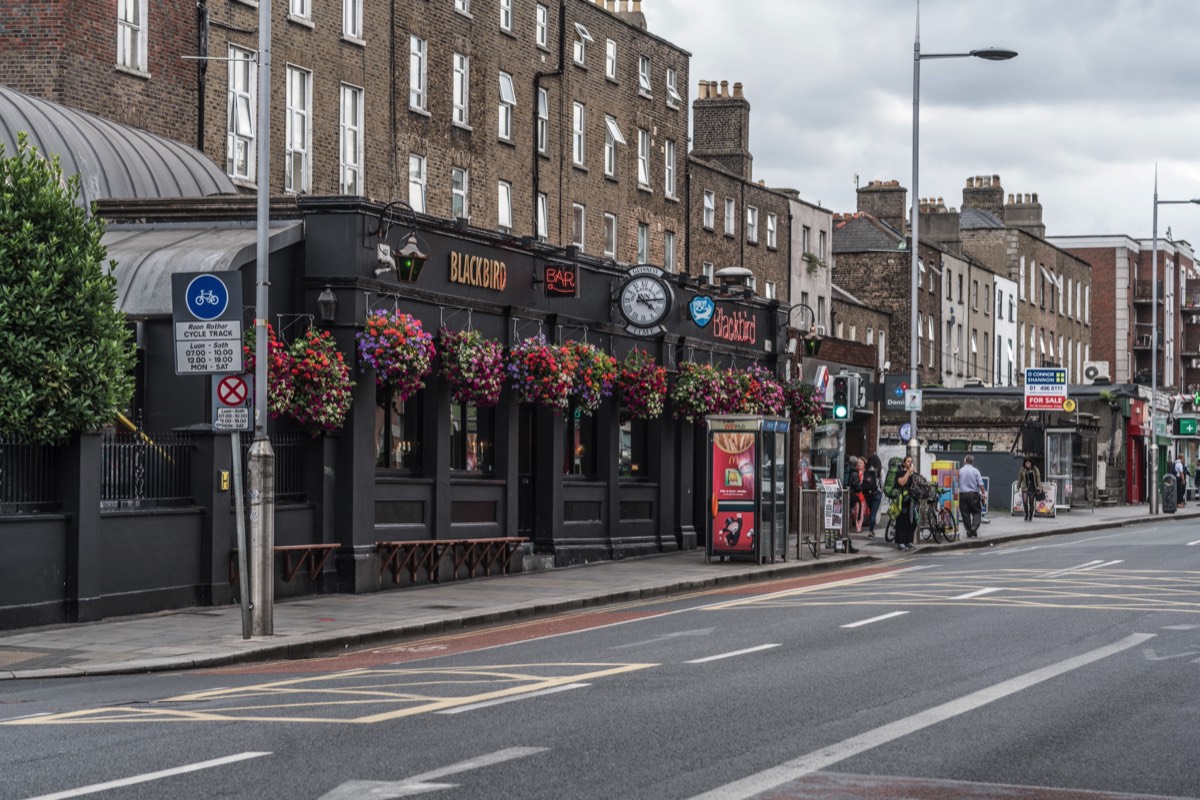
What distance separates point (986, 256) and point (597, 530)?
5712 centimetres

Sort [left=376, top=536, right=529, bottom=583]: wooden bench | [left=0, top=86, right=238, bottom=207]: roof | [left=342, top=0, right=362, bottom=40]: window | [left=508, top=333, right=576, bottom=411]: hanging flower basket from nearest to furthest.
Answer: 1. [left=376, top=536, right=529, bottom=583]: wooden bench
2. [left=0, top=86, right=238, bottom=207]: roof
3. [left=508, top=333, right=576, bottom=411]: hanging flower basket
4. [left=342, top=0, right=362, bottom=40]: window

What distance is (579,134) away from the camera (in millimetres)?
44188

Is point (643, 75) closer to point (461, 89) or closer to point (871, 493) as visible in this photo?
point (461, 89)

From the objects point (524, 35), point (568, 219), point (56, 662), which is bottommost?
point (56, 662)

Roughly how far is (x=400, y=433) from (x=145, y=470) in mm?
5520

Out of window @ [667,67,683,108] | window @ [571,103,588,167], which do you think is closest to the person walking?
window @ [571,103,588,167]

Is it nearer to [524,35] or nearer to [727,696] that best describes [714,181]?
[524,35]

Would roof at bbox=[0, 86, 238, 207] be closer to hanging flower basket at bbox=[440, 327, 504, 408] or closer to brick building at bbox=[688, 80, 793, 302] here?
hanging flower basket at bbox=[440, 327, 504, 408]

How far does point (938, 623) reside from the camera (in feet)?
59.9

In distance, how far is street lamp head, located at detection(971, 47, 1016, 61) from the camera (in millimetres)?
35656

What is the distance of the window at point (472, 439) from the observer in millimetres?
26250

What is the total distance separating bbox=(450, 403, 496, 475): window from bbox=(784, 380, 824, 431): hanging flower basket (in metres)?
10.0

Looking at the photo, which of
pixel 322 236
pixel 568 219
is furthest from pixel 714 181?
pixel 322 236

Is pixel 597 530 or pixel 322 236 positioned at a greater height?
pixel 322 236
